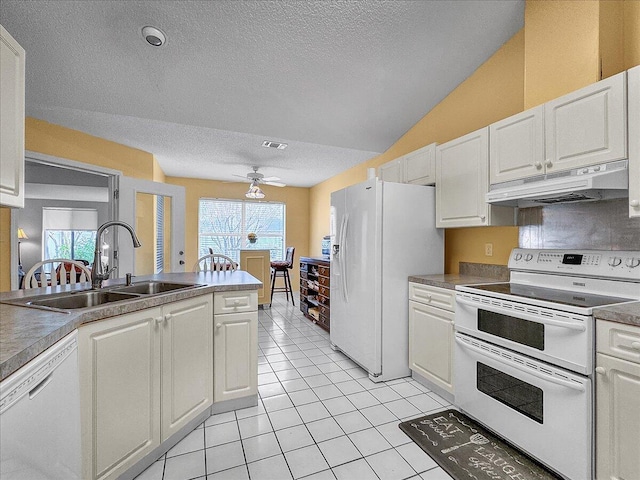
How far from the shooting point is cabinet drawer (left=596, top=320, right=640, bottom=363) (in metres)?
1.26

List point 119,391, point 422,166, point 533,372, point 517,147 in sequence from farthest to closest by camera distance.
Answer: point 422,166
point 517,147
point 533,372
point 119,391

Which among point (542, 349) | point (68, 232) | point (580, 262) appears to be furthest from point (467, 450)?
point (68, 232)

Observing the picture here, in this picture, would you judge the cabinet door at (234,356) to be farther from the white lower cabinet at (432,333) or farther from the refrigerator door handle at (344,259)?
the white lower cabinet at (432,333)

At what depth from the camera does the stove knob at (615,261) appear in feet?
5.54

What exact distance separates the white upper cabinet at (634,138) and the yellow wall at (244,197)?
6045 mm

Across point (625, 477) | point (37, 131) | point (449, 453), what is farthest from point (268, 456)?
point (37, 131)

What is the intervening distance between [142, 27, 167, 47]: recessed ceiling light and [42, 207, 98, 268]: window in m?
7.26

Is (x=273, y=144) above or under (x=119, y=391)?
above

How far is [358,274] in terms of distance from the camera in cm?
285

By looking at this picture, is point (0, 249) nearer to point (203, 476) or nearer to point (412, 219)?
point (203, 476)

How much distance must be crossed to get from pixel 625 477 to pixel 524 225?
5.10ft

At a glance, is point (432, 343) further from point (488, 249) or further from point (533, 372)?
point (488, 249)

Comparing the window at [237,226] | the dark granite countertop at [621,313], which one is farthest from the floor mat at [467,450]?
the window at [237,226]

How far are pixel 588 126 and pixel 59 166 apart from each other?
15.1 feet
